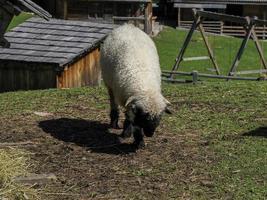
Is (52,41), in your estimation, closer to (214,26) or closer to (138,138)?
(138,138)

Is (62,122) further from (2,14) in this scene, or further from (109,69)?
(2,14)

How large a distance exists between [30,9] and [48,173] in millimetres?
2614

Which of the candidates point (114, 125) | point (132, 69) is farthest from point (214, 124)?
point (132, 69)

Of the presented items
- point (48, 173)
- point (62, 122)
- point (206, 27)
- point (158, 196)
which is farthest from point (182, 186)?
point (206, 27)

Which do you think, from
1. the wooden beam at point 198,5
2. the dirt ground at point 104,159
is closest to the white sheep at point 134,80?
the dirt ground at point 104,159

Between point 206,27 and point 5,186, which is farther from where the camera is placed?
point 206,27

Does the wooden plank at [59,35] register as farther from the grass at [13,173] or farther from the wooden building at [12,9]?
the grass at [13,173]

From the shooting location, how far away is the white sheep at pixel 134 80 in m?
8.55

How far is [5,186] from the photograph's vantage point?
6.90 meters

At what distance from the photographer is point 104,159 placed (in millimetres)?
8445

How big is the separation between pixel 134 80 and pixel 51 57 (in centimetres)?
1195

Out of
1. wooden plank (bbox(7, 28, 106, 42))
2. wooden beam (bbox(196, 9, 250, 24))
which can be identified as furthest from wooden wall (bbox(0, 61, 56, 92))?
wooden beam (bbox(196, 9, 250, 24))

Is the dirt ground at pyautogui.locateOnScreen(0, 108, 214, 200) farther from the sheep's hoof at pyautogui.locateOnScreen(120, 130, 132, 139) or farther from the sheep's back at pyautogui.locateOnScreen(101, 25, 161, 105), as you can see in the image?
the sheep's back at pyautogui.locateOnScreen(101, 25, 161, 105)

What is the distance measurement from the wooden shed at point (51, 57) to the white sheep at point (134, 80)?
10199 millimetres
